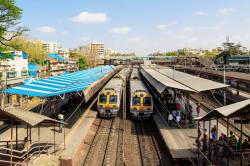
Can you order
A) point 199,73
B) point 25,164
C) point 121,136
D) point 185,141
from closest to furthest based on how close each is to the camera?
point 25,164 < point 185,141 < point 121,136 < point 199,73

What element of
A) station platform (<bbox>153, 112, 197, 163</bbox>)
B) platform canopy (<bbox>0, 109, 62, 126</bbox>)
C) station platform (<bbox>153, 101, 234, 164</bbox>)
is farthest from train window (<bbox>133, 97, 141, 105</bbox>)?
platform canopy (<bbox>0, 109, 62, 126</bbox>)

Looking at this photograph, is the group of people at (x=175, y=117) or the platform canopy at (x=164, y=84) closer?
the group of people at (x=175, y=117)

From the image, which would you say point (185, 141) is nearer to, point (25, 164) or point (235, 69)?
point (25, 164)

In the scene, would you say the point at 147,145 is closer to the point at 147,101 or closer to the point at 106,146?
the point at 106,146

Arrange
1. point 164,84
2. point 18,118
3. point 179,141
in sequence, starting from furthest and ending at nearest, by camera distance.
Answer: point 164,84, point 179,141, point 18,118

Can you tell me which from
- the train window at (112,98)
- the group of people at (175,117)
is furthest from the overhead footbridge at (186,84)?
the train window at (112,98)

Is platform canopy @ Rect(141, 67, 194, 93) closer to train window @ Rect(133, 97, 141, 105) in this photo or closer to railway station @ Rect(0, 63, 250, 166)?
railway station @ Rect(0, 63, 250, 166)

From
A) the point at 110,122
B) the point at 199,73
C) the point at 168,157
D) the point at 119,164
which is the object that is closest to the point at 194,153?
the point at 168,157

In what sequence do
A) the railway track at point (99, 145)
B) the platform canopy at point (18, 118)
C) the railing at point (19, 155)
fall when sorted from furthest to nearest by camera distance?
1. the railway track at point (99, 145)
2. the platform canopy at point (18, 118)
3. the railing at point (19, 155)

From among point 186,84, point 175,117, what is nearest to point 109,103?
point 175,117

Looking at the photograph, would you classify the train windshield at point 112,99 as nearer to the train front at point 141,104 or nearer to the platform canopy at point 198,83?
the train front at point 141,104

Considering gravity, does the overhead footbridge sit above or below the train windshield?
above

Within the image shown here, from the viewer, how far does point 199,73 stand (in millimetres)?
64188

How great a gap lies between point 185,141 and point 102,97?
10.8m
